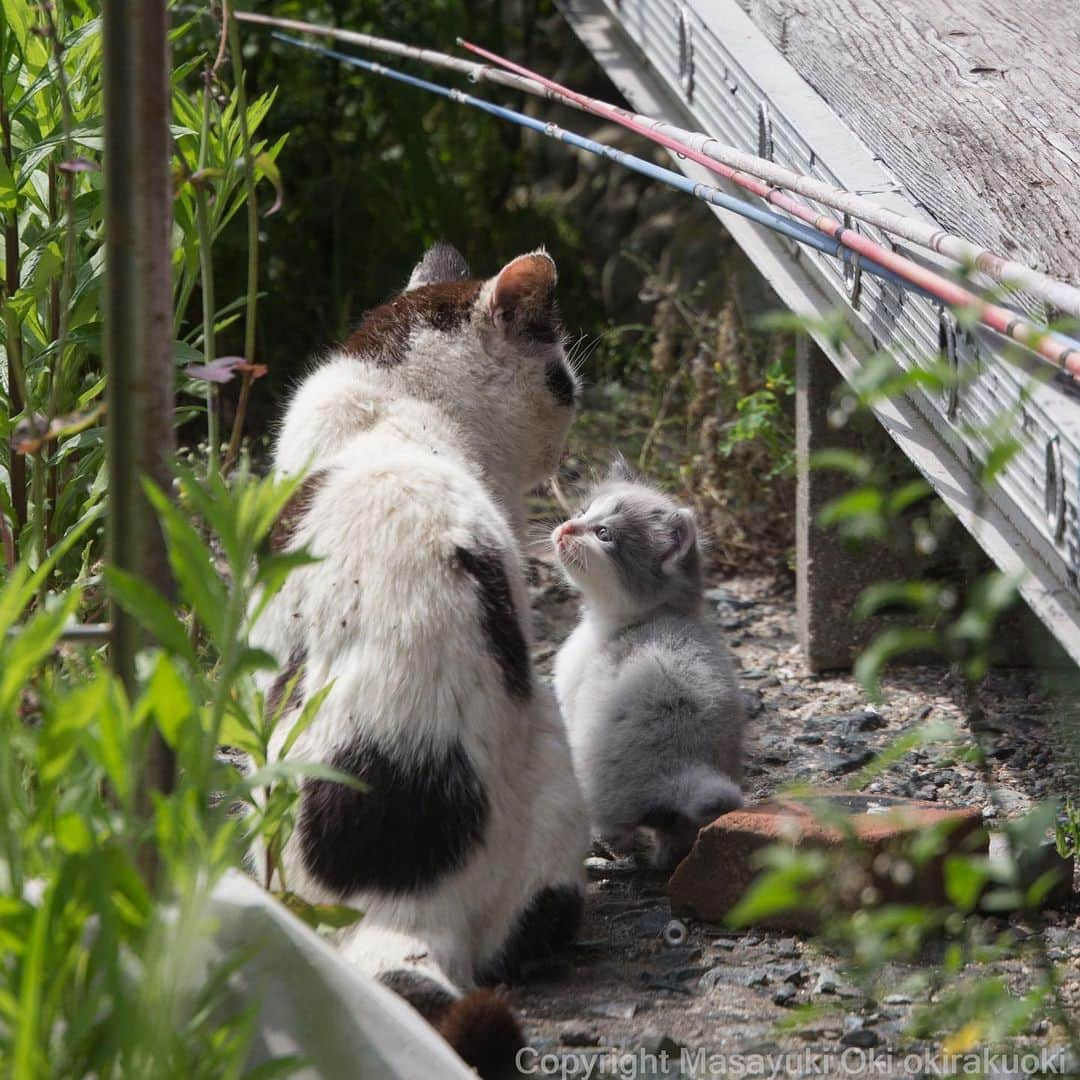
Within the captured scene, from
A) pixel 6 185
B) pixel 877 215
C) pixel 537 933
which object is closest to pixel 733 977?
pixel 537 933

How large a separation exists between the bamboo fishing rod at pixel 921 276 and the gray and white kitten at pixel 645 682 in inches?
33.4

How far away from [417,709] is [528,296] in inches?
42.2

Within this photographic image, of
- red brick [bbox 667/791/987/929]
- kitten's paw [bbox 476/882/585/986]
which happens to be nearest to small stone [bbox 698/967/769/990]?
red brick [bbox 667/791/987/929]

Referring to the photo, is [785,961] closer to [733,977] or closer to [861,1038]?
[733,977]

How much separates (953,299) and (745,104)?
172 cm

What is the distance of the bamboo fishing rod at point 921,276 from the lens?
6.83ft

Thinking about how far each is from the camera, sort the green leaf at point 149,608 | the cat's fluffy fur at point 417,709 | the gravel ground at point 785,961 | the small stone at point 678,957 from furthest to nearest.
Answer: the small stone at point 678,957, the cat's fluffy fur at point 417,709, the gravel ground at point 785,961, the green leaf at point 149,608

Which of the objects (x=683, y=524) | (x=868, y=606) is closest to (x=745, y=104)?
(x=683, y=524)

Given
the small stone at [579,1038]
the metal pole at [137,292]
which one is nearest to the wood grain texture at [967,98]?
the small stone at [579,1038]

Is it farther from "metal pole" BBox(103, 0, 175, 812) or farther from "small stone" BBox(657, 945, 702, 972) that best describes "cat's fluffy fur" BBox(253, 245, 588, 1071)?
"metal pole" BBox(103, 0, 175, 812)

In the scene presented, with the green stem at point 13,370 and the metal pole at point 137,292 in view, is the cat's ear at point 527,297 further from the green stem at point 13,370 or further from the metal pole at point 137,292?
the metal pole at point 137,292

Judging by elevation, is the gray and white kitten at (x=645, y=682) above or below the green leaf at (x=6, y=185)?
below

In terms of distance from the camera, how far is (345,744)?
2.52 meters

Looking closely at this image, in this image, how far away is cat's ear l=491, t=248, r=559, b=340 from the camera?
10.5ft
